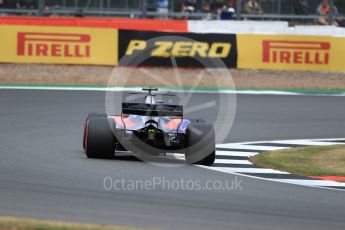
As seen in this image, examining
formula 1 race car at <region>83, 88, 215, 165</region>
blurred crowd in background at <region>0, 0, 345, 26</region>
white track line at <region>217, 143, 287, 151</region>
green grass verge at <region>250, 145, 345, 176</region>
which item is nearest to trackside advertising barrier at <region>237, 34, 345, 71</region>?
blurred crowd in background at <region>0, 0, 345, 26</region>

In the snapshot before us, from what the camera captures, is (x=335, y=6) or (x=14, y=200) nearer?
(x=14, y=200)

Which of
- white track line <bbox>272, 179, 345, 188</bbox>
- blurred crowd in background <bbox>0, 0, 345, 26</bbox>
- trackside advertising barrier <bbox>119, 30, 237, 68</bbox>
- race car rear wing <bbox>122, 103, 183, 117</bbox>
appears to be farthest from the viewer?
blurred crowd in background <bbox>0, 0, 345, 26</bbox>

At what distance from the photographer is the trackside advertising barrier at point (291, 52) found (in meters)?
27.4

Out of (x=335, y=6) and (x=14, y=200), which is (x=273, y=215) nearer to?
(x=14, y=200)

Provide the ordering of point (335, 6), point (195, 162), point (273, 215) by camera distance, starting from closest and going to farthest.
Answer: point (273, 215)
point (195, 162)
point (335, 6)

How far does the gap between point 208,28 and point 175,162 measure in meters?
14.5

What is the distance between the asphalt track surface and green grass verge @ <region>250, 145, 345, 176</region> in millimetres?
1388

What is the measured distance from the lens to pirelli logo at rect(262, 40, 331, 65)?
1081 inches

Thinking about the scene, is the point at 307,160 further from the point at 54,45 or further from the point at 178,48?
the point at 54,45

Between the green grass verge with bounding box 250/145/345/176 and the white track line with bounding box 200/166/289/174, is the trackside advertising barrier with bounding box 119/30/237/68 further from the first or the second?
the white track line with bounding box 200/166/289/174

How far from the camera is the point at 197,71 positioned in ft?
90.9

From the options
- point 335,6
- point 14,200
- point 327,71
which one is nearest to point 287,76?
point 327,71

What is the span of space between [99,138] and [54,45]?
1365cm

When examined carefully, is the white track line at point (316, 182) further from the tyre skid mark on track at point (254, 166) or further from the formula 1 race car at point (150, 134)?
the formula 1 race car at point (150, 134)
